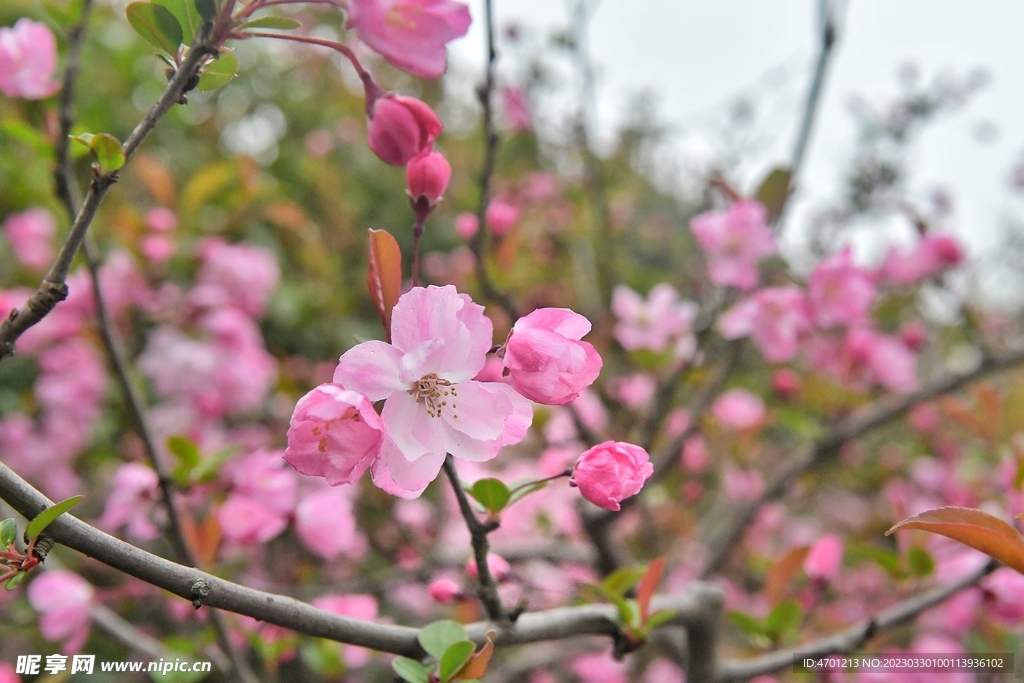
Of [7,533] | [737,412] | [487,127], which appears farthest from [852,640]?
[737,412]

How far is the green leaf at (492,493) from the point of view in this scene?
19.2 inches

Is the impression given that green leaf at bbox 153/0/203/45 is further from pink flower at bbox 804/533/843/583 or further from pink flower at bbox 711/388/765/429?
pink flower at bbox 711/388/765/429

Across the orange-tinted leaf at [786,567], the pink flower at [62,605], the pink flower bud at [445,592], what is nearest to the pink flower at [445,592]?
the pink flower bud at [445,592]

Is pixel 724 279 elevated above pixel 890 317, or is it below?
below

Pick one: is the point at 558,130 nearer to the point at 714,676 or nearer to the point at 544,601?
the point at 544,601

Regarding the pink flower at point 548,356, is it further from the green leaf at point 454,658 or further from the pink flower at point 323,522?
the pink flower at point 323,522

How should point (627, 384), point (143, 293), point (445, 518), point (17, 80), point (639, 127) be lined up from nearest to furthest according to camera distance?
1. point (17, 80)
2. point (143, 293)
3. point (627, 384)
4. point (445, 518)
5. point (639, 127)

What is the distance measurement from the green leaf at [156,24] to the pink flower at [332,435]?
0.26 metres

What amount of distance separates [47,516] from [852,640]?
0.82 meters

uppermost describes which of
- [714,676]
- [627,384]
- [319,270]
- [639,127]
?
[639,127]

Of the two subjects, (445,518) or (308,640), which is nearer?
(308,640)

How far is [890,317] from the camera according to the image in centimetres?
157

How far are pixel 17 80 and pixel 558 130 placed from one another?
1.46 metres

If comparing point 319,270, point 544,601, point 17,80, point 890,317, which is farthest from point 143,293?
point 890,317
